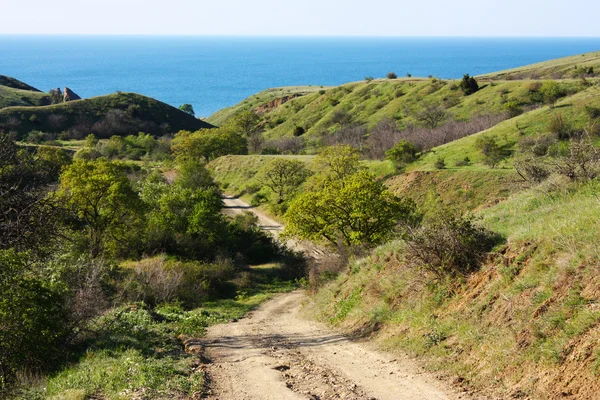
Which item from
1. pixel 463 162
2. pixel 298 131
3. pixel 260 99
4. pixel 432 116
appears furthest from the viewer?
pixel 260 99

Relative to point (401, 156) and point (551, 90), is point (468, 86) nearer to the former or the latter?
point (551, 90)

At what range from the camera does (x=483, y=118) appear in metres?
59.0

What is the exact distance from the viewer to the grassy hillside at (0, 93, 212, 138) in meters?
91.3

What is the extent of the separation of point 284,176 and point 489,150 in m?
20.6

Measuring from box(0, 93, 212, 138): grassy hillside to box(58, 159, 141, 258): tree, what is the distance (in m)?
62.6

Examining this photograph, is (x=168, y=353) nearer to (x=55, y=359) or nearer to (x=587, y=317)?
(x=55, y=359)

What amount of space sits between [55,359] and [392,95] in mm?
83442

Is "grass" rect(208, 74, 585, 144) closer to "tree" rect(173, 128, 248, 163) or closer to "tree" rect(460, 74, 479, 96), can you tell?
"tree" rect(460, 74, 479, 96)

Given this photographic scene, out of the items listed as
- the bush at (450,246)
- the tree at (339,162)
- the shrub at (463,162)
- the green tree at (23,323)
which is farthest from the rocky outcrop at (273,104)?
the green tree at (23,323)

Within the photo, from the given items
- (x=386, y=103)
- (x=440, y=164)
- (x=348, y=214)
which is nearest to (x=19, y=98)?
(x=386, y=103)

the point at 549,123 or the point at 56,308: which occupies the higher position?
the point at 549,123

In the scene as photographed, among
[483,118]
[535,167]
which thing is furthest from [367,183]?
[483,118]

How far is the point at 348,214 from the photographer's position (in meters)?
26.8

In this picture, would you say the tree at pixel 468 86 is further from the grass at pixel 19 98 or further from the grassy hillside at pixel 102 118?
the grass at pixel 19 98
